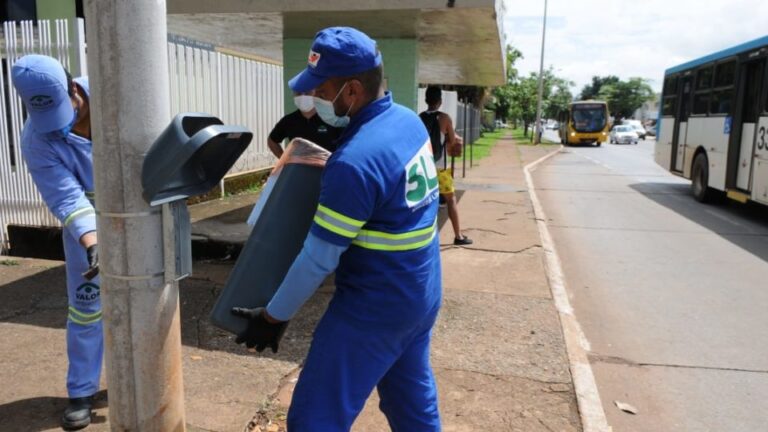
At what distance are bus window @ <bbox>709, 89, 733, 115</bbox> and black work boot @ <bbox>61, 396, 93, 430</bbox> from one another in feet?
36.0

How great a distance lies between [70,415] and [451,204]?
5.03 meters

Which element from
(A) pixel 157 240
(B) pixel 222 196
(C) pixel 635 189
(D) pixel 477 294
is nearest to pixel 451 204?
(D) pixel 477 294

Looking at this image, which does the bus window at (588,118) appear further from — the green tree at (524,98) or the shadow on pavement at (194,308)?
the shadow on pavement at (194,308)

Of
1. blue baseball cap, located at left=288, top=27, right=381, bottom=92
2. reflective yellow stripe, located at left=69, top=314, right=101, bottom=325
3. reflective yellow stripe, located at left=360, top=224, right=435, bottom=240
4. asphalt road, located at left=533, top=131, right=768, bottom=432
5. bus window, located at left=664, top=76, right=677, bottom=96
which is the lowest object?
asphalt road, located at left=533, top=131, right=768, bottom=432

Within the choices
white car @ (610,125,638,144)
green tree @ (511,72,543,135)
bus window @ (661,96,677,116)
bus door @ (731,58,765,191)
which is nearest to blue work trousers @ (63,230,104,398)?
bus door @ (731,58,765,191)

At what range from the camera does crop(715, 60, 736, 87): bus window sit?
10.8 metres

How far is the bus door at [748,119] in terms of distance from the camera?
9.76 meters

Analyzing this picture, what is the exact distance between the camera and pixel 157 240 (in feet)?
6.95

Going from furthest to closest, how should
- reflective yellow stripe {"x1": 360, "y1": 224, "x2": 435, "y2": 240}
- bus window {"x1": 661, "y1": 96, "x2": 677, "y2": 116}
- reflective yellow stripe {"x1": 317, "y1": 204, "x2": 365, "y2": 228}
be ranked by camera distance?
bus window {"x1": 661, "y1": 96, "x2": 677, "y2": 116}
reflective yellow stripe {"x1": 360, "y1": 224, "x2": 435, "y2": 240}
reflective yellow stripe {"x1": 317, "y1": 204, "x2": 365, "y2": 228}

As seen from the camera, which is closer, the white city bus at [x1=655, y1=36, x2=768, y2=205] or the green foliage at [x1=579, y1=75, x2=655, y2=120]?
the white city bus at [x1=655, y1=36, x2=768, y2=205]

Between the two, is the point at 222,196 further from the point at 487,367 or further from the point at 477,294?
the point at 487,367

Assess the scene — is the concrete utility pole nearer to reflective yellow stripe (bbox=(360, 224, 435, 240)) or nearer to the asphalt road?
reflective yellow stripe (bbox=(360, 224, 435, 240))

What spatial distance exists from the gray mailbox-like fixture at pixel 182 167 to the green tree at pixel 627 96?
109 meters

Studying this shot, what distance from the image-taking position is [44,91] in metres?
2.79
